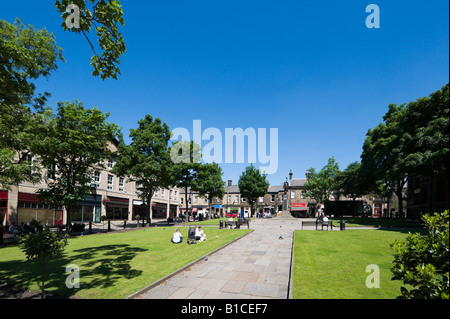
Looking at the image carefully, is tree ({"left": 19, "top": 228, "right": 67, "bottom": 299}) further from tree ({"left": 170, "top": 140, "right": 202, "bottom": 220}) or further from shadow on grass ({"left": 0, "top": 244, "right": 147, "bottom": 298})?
tree ({"left": 170, "top": 140, "right": 202, "bottom": 220})

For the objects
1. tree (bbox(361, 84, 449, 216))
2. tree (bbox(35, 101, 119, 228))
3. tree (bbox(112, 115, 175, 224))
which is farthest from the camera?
tree (bbox(112, 115, 175, 224))

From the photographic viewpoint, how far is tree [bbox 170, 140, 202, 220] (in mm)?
30828

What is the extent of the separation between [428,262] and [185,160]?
2963cm

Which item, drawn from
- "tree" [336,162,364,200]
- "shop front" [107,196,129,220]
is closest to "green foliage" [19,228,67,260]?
"shop front" [107,196,129,220]

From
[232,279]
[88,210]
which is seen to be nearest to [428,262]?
[232,279]

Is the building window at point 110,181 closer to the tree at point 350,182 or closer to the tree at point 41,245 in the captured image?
the tree at point 41,245

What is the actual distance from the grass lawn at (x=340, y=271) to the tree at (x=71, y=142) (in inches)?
726

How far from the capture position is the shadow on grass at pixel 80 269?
752cm

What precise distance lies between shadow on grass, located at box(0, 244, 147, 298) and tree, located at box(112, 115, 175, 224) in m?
15.8

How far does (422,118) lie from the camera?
25.7m
